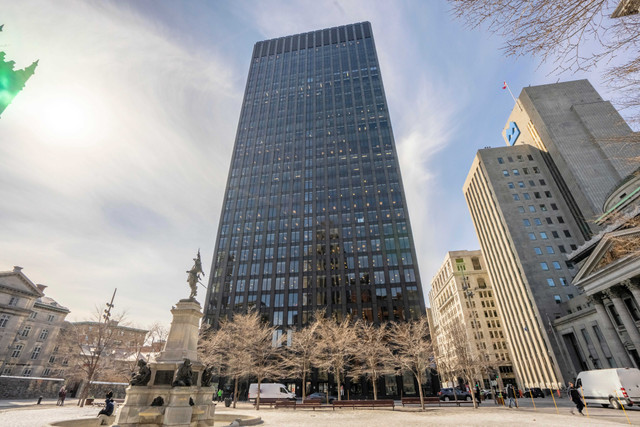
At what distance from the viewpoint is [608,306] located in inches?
1492

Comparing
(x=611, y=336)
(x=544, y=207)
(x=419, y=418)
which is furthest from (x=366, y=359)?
(x=544, y=207)

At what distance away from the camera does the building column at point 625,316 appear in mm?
32500

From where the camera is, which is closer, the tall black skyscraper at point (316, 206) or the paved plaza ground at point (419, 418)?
the paved plaza ground at point (419, 418)

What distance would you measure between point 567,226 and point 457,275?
42667 millimetres

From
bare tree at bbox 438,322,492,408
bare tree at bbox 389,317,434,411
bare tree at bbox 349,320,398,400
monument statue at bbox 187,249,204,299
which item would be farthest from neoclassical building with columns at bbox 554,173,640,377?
monument statue at bbox 187,249,204,299

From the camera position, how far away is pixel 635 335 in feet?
107

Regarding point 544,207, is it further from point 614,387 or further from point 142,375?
point 142,375

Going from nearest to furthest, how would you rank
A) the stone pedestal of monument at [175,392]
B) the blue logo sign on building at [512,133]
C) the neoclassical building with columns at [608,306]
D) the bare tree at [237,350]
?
the stone pedestal of monument at [175,392]
the neoclassical building with columns at [608,306]
the bare tree at [237,350]
the blue logo sign on building at [512,133]

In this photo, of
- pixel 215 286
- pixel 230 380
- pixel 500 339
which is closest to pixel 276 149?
pixel 215 286

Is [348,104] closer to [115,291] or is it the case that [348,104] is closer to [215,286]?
[215,286]

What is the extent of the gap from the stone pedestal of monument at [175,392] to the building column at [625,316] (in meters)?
46.3

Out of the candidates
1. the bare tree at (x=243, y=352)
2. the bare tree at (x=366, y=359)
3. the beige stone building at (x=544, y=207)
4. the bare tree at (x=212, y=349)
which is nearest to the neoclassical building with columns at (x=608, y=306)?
the beige stone building at (x=544, y=207)

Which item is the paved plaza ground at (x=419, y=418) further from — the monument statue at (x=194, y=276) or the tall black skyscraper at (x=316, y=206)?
the tall black skyscraper at (x=316, y=206)

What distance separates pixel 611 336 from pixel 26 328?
9970 centimetres
